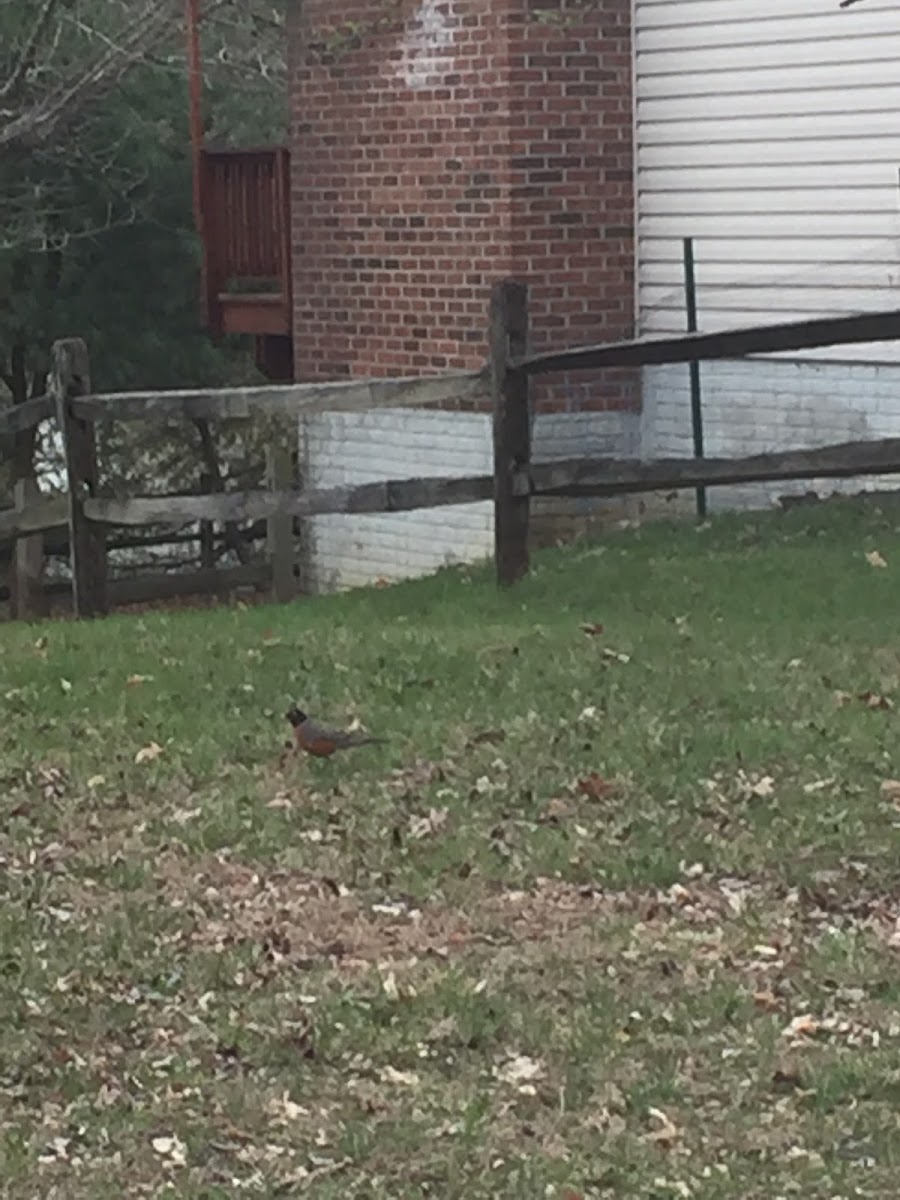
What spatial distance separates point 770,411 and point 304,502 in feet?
13.7

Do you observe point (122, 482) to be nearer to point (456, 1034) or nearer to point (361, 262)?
point (361, 262)

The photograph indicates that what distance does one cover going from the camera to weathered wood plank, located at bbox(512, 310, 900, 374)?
923 centimetres

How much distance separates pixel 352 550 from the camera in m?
16.3

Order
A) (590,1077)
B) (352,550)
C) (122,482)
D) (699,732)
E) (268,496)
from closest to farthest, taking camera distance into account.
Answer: (590,1077) → (699,732) → (268,496) → (352,550) → (122,482)

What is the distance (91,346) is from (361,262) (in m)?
3.65

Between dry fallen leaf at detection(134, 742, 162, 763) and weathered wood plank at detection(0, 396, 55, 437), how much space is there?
162 inches

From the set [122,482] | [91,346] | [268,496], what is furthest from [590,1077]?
[122,482]

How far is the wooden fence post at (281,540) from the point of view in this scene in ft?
48.2

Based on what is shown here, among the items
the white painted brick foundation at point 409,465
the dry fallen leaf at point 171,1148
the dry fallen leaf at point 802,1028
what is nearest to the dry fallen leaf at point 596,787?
the dry fallen leaf at point 802,1028

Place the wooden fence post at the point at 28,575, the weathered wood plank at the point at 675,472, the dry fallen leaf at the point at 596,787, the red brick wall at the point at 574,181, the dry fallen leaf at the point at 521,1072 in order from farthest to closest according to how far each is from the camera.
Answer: the red brick wall at the point at 574,181
the wooden fence post at the point at 28,575
the weathered wood plank at the point at 675,472
the dry fallen leaf at the point at 596,787
the dry fallen leaf at the point at 521,1072

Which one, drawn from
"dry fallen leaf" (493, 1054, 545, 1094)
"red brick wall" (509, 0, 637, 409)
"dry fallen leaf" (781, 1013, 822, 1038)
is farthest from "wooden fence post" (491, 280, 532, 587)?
"dry fallen leaf" (493, 1054, 545, 1094)

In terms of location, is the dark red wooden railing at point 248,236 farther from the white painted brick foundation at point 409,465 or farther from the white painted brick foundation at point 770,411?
the white painted brick foundation at point 770,411

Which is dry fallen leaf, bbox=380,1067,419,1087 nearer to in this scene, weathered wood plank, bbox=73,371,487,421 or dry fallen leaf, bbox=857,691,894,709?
dry fallen leaf, bbox=857,691,894,709

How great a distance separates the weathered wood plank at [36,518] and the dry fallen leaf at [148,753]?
392 cm
